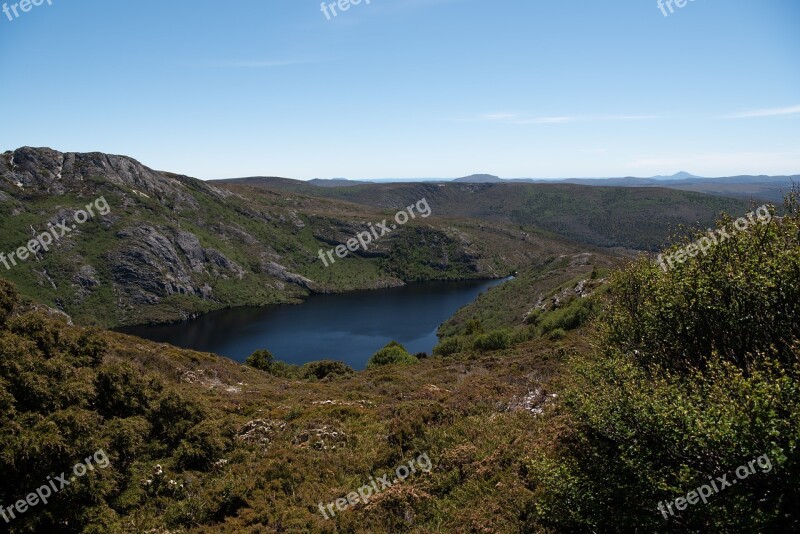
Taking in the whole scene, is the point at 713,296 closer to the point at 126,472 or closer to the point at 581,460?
the point at 581,460

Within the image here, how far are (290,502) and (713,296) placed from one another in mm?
19061

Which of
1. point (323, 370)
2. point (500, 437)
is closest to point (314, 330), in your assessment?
point (323, 370)

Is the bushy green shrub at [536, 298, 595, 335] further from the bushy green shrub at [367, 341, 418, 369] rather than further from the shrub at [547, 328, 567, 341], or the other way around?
the bushy green shrub at [367, 341, 418, 369]

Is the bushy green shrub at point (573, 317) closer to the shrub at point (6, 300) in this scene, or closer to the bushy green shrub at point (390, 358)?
the bushy green shrub at point (390, 358)

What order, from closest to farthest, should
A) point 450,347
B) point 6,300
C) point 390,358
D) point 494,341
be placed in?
point 6,300, point 494,341, point 390,358, point 450,347

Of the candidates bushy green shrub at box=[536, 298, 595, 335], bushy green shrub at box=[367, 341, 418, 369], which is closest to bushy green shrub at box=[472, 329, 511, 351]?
bushy green shrub at box=[536, 298, 595, 335]

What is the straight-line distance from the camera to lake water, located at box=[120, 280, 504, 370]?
411 feet

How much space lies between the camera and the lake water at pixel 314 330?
411 feet

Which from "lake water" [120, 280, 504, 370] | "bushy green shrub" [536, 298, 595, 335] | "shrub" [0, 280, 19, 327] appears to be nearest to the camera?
"shrub" [0, 280, 19, 327]

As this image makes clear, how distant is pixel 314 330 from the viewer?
151 metres

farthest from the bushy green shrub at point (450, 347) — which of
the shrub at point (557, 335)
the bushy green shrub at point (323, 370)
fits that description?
the bushy green shrub at point (323, 370)

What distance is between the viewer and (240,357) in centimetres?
12100

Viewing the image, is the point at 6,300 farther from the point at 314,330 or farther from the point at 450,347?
the point at 314,330

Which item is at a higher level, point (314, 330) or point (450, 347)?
point (450, 347)
